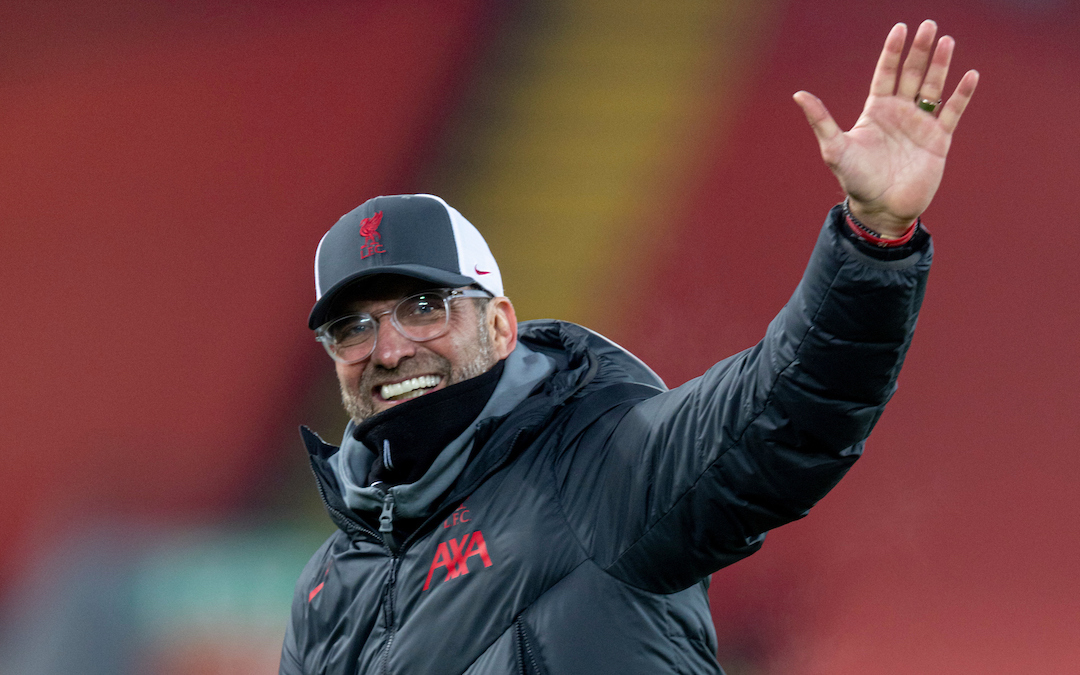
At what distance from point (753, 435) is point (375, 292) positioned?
0.78 metres

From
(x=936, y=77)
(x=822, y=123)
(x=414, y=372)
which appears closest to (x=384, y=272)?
(x=414, y=372)

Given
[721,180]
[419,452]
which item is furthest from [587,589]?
[721,180]

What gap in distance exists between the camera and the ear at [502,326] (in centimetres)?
181

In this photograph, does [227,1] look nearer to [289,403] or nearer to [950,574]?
[289,403]

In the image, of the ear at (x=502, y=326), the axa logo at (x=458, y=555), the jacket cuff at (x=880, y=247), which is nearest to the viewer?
the jacket cuff at (x=880, y=247)

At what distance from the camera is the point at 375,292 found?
173 cm

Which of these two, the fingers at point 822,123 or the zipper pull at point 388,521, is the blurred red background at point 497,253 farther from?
the fingers at point 822,123

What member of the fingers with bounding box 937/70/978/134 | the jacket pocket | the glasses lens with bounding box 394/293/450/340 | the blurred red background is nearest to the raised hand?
the fingers with bounding box 937/70/978/134

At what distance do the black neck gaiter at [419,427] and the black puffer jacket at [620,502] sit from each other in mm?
74

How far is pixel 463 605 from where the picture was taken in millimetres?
1403

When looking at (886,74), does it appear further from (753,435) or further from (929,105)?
(753,435)

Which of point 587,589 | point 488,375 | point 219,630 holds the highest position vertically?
point 488,375

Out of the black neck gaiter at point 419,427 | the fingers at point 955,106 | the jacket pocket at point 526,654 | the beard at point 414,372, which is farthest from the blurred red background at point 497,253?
the fingers at point 955,106

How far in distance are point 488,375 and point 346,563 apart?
386mm
